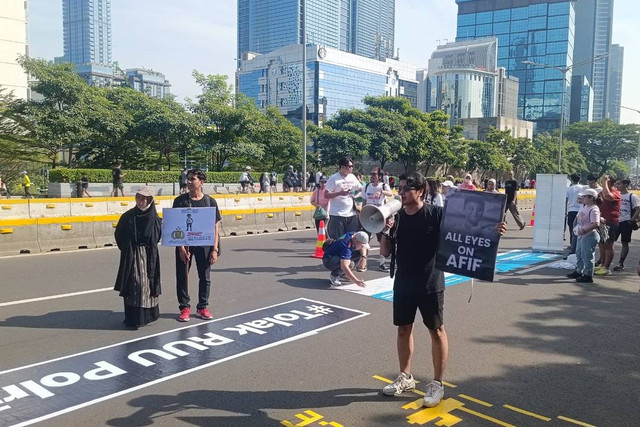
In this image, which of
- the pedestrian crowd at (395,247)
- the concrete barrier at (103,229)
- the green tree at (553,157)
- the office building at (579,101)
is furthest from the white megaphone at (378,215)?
the office building at (579,101)

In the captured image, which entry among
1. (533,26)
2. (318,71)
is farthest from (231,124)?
(533,26)

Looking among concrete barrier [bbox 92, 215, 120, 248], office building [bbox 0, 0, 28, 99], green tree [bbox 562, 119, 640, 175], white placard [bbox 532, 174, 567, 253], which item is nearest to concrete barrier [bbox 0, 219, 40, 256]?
concrete barrier [bbox 92, 215, 120, 248]

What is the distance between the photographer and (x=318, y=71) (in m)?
118

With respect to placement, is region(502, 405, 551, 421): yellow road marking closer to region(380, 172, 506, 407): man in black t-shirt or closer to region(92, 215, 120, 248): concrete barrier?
region(380, 172, 506, 407): man in black t-shirt

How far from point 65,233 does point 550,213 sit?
11.6 meters

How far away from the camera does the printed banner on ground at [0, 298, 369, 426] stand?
4461 millimetres

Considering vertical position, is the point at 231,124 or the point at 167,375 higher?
the point at 231,124

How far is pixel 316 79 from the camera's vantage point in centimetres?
11894

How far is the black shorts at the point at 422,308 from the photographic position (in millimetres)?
4441

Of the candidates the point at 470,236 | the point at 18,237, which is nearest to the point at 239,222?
the point at 18,237

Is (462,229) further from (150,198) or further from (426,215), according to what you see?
(150,198)

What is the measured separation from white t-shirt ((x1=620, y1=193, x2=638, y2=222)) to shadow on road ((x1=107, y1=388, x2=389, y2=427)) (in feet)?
28.7

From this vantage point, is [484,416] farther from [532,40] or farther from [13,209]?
[532,40]

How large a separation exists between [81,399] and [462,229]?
344cm
